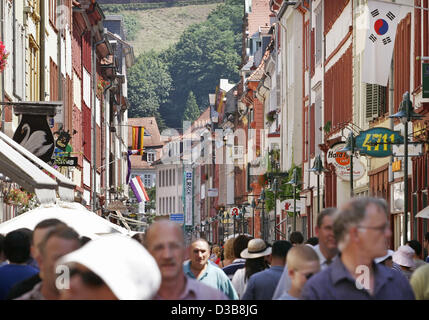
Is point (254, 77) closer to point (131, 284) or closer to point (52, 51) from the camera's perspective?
point (52, 51)

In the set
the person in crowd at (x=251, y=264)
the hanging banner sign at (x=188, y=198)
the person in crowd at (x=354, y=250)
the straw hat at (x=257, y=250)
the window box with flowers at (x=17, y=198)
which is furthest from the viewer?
the hanging banner sign at (x=188, y=198)

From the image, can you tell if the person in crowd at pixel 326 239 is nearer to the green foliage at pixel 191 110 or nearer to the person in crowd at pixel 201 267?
the person in crowd at pixel 201 267

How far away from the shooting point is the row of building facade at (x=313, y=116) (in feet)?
92.5

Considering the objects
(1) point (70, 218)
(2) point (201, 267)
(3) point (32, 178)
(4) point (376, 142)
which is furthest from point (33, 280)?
(4) point (376, 142)

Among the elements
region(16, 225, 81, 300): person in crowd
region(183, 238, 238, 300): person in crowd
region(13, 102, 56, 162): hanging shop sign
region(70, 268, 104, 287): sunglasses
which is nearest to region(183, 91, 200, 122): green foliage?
region(13, 102, 56, 162): hanging shop sign

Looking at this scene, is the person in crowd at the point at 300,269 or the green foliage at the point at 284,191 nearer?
the person in crowd at the point at 300,269

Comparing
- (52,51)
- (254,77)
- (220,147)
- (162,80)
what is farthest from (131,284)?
(162,80)

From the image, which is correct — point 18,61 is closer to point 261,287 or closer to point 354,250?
point 261,287

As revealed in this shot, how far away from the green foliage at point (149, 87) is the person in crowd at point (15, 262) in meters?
130

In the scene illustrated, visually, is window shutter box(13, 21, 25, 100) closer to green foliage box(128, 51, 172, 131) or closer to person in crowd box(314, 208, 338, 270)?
person in crowd box(314, 208, 338, 270)

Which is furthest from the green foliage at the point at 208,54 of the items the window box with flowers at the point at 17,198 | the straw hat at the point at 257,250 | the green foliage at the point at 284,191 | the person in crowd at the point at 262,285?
the person in crowd at the point at 262,285

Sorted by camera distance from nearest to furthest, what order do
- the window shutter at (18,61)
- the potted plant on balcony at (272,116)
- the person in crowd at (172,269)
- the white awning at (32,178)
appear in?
the person in crowd at (172,269)
the white awning at (32,178)
the window shutter at (18,61)
the potted plant on balcony at (272,116)

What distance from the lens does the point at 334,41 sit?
4228cm

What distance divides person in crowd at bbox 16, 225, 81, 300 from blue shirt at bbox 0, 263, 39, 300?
1.79 m
